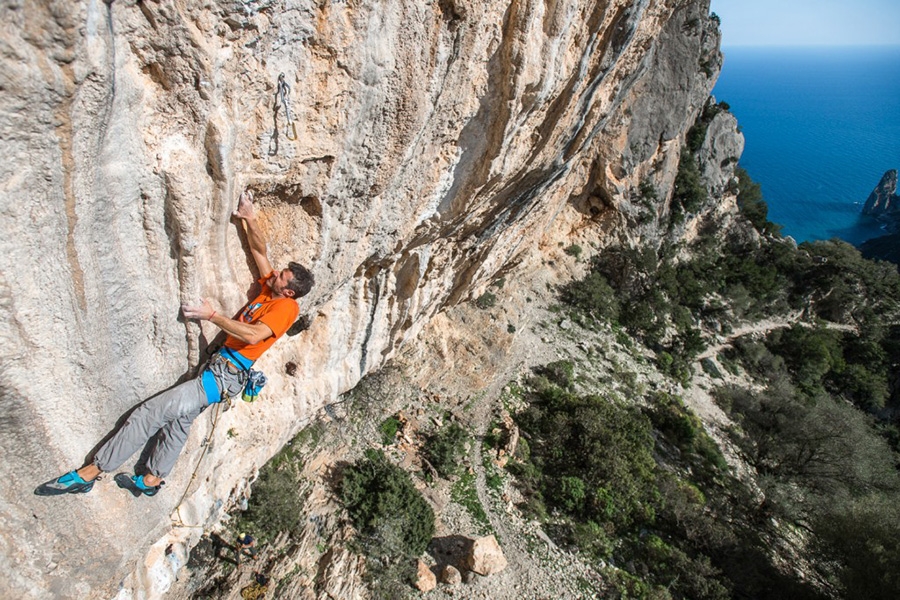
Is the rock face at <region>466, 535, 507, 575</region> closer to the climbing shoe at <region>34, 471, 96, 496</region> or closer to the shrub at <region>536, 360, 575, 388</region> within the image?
the shrub at <region>536, 360, 575, 388</region>

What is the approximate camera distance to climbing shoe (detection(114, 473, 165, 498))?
168 inches

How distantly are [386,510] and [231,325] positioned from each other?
17.7 ft

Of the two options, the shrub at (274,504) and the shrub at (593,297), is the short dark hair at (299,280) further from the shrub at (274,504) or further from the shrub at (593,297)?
the shrub at (593,297)

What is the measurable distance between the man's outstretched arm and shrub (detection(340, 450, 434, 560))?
207 inches

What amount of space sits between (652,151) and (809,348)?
463 inches

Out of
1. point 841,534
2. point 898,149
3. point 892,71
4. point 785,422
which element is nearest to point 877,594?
point 841,534

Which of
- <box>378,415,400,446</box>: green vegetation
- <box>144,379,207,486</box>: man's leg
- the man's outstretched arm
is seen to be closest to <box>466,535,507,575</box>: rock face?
<box>378,415,400,446</box>: green vegetation

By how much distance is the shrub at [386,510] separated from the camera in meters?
7.67

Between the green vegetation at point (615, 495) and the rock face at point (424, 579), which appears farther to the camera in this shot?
the green vegetation at point (615, 495)

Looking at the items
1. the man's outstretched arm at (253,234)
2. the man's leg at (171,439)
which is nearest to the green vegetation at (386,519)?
the man's leg at (171,439)

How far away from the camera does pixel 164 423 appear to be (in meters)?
4.15

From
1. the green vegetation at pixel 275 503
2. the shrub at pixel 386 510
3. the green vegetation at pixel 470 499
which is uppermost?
the green vegetation at pixel 470 499

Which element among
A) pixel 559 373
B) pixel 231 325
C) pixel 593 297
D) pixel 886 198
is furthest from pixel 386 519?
pixel 886 198

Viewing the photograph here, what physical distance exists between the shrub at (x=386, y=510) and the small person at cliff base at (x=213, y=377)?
13.3 feet
